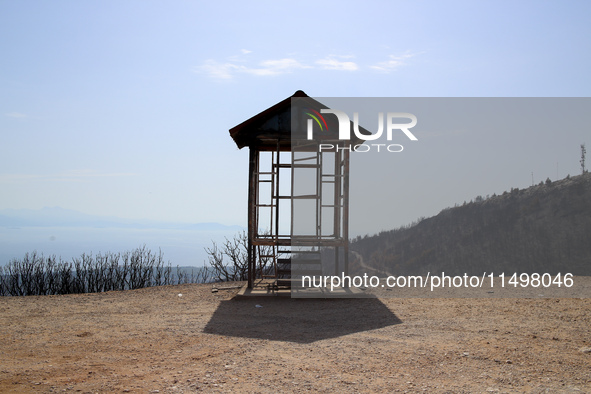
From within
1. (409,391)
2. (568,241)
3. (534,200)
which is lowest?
(409,391)

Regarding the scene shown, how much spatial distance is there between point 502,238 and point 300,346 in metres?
18.6

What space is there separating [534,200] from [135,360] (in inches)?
909

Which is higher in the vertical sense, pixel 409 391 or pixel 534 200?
pixel 534 200

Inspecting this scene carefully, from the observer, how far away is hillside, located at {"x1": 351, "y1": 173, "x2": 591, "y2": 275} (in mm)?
20609

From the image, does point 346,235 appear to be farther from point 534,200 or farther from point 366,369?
point 534,200

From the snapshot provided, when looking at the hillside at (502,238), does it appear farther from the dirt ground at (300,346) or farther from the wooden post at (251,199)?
the dirt ground at (300,346)

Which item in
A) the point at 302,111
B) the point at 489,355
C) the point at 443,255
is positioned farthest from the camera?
the point at 443,255

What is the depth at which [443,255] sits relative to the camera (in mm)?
22359

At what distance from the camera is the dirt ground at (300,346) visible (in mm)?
4656

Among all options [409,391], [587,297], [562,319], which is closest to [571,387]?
[409,391]

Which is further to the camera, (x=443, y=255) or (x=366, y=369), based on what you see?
(x=443, y=255)

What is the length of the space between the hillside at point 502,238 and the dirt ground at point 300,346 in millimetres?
12581

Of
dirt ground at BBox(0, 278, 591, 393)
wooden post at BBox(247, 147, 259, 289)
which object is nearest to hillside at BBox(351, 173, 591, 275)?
wooden post at BBox(247, 147, 259, 289)

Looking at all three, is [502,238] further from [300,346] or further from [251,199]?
[300,346]
